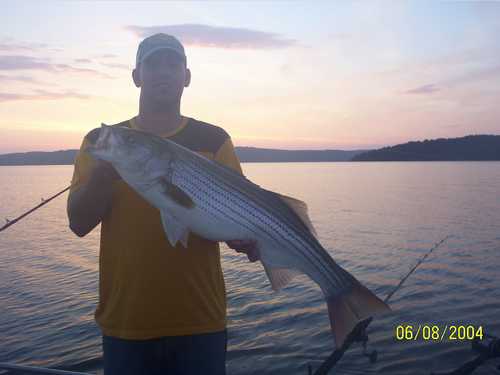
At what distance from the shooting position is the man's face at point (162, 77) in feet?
14.0

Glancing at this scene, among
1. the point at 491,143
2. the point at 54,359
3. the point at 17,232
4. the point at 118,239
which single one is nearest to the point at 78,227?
the point at 118,239

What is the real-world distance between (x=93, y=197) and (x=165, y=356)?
4.81 ft

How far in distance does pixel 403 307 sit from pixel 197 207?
36.7 ft

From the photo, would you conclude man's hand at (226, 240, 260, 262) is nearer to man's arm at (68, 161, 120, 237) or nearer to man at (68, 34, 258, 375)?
man at (68, 34, 258, 375)

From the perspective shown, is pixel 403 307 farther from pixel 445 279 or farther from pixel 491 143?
pixel 491 143

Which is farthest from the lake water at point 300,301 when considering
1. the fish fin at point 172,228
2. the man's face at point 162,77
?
the man's face at point 162,77

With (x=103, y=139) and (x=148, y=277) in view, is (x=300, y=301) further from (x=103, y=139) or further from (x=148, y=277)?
(x=103, y=139)

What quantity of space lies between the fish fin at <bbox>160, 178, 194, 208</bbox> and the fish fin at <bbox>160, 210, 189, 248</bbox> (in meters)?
0.14

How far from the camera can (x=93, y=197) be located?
148 inches

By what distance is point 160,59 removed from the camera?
4.38 metres

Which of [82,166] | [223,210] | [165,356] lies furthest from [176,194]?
[165,356]

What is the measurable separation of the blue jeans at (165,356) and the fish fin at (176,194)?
1.13 meters

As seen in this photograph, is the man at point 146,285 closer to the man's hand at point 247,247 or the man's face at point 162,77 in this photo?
the man's hand at point 247,247

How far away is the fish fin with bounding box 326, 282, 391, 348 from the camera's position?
3.82m
